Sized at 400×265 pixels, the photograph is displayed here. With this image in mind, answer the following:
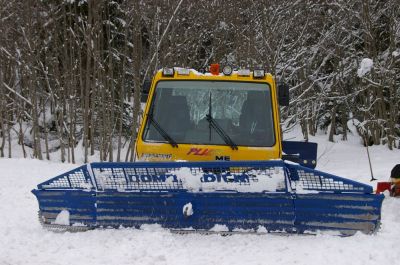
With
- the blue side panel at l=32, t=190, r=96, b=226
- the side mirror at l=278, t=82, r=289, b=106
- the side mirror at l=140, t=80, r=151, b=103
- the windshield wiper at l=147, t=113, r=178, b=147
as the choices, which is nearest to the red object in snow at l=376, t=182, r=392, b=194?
the side mirror at l=278, t=82, r=289, b=106

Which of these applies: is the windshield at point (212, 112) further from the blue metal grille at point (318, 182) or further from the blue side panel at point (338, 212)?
the blue side panel at point (338, 212)

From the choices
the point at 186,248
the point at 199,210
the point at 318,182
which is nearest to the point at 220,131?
the point at 199,210

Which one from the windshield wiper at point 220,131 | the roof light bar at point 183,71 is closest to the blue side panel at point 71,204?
the windshield wiper at point 220,131

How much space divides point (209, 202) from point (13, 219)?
9.77 ft

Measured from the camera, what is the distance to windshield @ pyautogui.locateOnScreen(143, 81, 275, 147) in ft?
19.6

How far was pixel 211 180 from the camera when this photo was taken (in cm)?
520

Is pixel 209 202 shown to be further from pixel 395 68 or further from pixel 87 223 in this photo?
pixel 395 68

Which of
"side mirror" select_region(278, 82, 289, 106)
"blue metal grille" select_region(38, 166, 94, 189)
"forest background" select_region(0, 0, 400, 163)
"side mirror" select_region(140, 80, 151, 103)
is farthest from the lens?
"forest background" select_region(0, 0, 400, 163)

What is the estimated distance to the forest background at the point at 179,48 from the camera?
18.2 meters

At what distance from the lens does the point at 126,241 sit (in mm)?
5129

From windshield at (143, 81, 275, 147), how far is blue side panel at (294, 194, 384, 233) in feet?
3.54

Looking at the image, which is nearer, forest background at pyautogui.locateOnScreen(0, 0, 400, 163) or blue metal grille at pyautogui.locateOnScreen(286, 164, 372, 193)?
blue metal grille at pyautogui.locateOnScreen(286, 164, 372, 193)

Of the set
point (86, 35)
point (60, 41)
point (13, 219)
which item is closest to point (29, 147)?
point (60, 41)

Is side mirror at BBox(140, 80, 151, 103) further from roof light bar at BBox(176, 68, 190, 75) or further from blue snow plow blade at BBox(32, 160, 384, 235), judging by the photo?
blue snow plow blade at BBox(32, 160, 384, 235)
